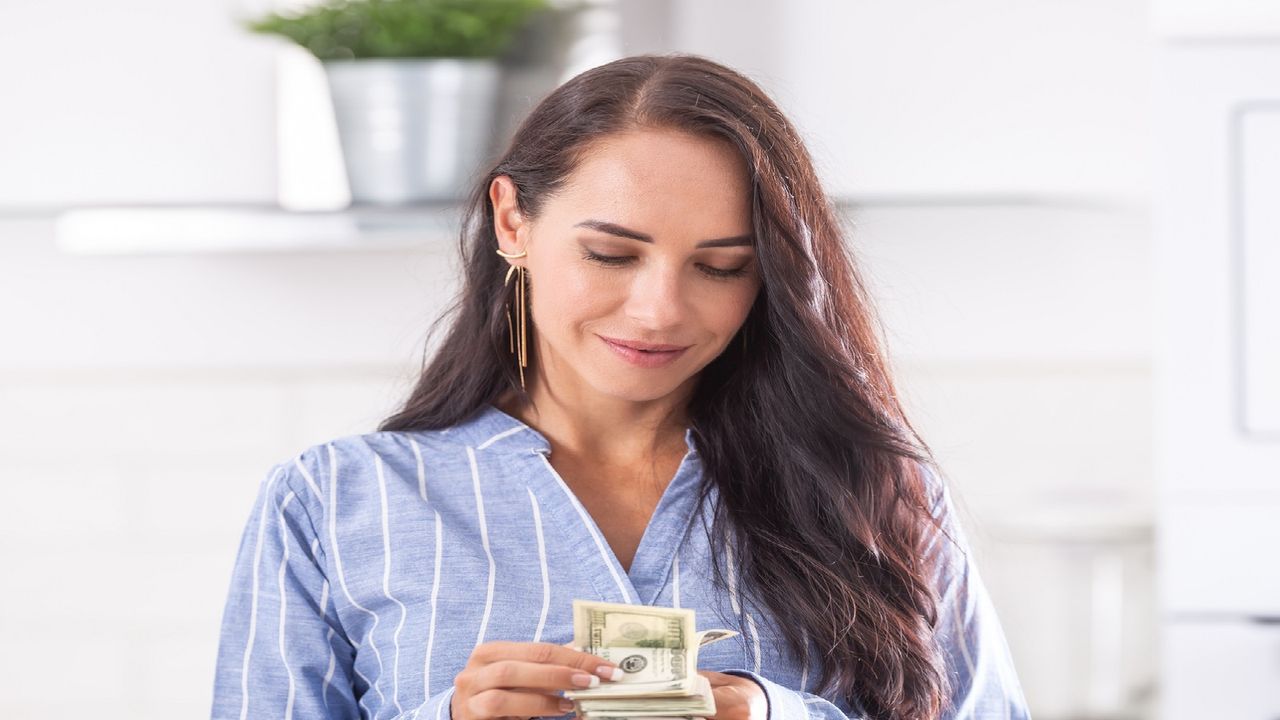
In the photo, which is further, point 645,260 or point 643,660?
point 645,260

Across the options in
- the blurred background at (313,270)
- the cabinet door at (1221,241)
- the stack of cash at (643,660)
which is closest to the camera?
the stack of cash at (643,660)

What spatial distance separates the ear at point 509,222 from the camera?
1631 mm

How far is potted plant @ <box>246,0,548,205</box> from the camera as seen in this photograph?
233 centimetres

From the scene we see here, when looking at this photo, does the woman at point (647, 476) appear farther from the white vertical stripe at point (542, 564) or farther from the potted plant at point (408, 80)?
the potted plant at point (408, 80)

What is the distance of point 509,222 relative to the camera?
1.65m

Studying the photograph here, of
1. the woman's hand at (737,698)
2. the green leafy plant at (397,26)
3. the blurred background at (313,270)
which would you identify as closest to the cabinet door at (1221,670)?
the blurred background at (313,270)

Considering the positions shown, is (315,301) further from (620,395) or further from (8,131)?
(620,395)

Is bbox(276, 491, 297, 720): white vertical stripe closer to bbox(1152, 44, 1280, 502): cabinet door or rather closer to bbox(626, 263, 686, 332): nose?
bbox(626, 263, 686, 332): nose

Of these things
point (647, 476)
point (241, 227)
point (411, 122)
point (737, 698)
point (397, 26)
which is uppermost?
point (397, 26)

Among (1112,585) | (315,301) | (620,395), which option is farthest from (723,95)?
(1112,585)

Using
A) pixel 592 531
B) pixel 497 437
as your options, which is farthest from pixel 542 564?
pixel 497 437

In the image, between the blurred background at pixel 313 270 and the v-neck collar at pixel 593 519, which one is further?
the blurred background at pixel 313 270

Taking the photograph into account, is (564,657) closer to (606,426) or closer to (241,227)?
(606,426)

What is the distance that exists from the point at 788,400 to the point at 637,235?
0.31m
